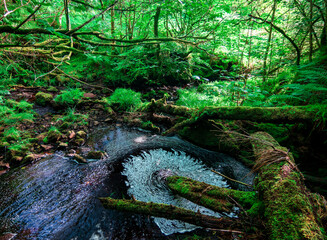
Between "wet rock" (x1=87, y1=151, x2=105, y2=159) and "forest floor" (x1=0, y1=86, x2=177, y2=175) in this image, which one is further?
"wet rock" (x1=87, y1=151, x2=105, y2=159)

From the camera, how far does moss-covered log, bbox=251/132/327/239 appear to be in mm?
1210

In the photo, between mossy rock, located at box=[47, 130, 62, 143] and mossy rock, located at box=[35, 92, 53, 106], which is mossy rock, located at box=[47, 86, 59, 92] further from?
mossy rock, located at box=[47, 130, 62, 143]

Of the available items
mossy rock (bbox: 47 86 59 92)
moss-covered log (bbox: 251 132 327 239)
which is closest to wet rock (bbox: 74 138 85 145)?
moss-covered log (bbox: 251 132 327 239)

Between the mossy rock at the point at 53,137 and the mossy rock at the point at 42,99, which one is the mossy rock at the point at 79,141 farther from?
the mossy rock at the point at 42,99

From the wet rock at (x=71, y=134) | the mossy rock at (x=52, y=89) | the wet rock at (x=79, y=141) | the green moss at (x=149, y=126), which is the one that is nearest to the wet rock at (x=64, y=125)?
the wet rock at (x=71, y=134)

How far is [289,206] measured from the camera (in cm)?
138

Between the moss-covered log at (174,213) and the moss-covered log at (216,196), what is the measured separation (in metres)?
0.32

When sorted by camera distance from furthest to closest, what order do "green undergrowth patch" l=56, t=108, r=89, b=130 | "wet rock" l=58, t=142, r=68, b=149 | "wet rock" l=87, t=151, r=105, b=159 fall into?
"green undergrowth patch" l=56, t=108, r=89, b=130, "wet rock" l=58, t=142, r=68, b=149, "wet rock" l=87, t=151, r=105, b=159

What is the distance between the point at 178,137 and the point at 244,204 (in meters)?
3.55

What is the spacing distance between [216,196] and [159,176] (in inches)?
68.2

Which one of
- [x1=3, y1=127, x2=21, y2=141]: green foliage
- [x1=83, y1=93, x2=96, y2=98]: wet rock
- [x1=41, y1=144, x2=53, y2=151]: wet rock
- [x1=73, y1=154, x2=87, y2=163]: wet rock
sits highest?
[x1=83, y1=93, x2=96, y2=98]: wet rock

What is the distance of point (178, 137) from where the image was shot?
5.42 m

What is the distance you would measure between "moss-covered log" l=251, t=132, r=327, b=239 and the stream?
122cm

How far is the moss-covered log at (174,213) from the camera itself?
1493mm
